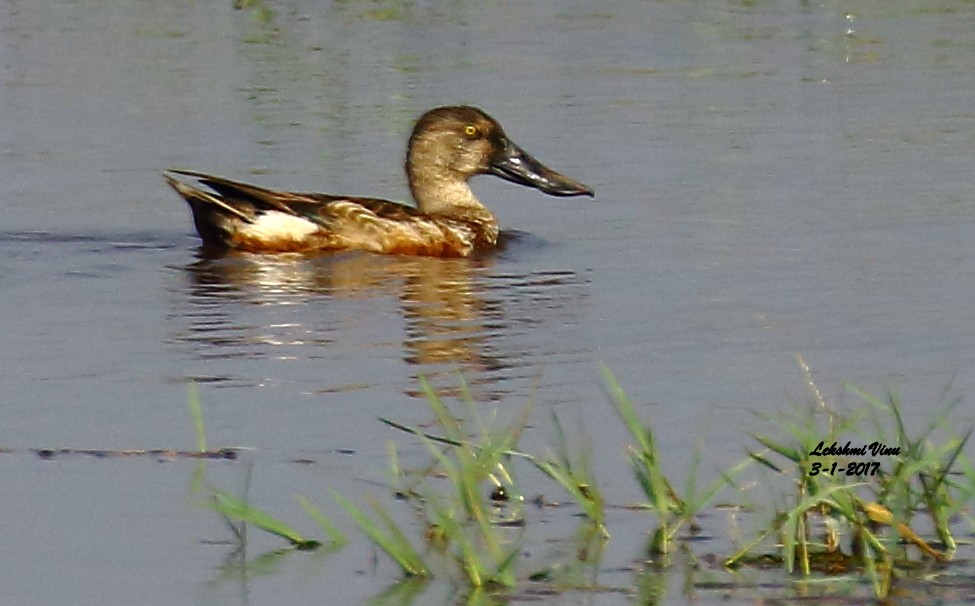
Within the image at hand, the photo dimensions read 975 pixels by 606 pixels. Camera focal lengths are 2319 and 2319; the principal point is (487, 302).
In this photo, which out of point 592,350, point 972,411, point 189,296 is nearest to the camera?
point 972,411

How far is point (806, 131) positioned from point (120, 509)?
8180mm

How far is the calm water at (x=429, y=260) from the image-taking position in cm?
579

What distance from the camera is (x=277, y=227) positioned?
34.3 ft

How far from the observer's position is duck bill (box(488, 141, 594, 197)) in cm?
1119

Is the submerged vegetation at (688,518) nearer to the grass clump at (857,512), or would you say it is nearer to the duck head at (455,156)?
the grass clump at (857,512)

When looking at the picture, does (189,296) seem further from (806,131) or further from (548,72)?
(548,72)

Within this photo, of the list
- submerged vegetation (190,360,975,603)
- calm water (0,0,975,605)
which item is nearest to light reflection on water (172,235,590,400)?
calm water (0,0,975,605)

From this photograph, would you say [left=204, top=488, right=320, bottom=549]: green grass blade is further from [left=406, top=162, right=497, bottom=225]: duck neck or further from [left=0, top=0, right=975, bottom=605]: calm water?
[left=406, top=162, right=497, bottom=225]: duck neck

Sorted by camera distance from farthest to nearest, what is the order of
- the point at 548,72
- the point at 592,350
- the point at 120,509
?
the point at 548,72 < the point at 592,350 < the point at 120,509

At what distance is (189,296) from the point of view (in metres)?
9.16

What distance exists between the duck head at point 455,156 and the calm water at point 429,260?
0.98 feet

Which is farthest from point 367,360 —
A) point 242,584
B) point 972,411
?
point 242,584

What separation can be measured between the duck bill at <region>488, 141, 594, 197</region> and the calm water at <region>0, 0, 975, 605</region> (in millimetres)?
213

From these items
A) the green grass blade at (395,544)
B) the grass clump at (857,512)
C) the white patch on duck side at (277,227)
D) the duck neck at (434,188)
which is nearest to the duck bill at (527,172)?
the duck neck at (434,188)
